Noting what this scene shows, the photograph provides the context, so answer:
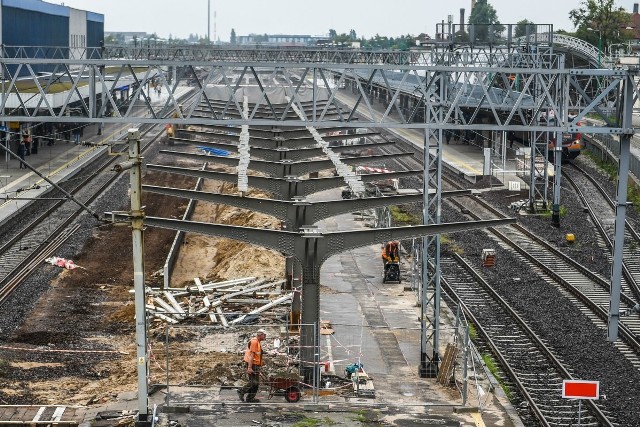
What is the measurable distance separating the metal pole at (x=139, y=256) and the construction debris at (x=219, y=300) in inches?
312

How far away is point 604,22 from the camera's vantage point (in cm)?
9588

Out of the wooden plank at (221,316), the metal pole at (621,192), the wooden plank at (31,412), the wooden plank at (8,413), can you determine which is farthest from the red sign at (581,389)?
the wooden plank at (221,316)

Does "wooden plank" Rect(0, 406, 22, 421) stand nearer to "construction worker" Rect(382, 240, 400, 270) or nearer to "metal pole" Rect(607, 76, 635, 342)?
"metal pole" Rect(607, 76, 635, 342)

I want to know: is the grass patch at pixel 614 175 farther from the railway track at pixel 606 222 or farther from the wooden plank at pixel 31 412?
the wooden plank at pixel 31 412

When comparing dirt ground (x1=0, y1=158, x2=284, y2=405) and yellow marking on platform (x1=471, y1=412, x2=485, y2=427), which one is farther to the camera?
dirt ground (x1=0, y1=158, x2=284, y2=405)

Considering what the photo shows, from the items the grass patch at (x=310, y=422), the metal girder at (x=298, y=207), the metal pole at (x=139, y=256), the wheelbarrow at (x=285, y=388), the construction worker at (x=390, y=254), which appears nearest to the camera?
the metal pole at (x=139, y=256)

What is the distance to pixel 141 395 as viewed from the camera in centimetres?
1786

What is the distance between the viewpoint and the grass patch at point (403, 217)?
144 ft

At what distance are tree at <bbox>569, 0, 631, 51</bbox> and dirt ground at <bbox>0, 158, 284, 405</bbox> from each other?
→ 199ft

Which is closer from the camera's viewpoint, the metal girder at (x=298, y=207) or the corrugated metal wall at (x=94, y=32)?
the metal girder at (x=298, y=207)

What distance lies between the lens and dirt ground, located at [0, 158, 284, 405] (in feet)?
70.5

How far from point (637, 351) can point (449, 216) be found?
2000 centimetres

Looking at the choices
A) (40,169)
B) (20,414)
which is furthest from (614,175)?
(20,414)

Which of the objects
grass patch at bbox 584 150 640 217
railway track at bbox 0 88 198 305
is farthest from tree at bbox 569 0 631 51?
railway track at bbox 0 88 198 305
